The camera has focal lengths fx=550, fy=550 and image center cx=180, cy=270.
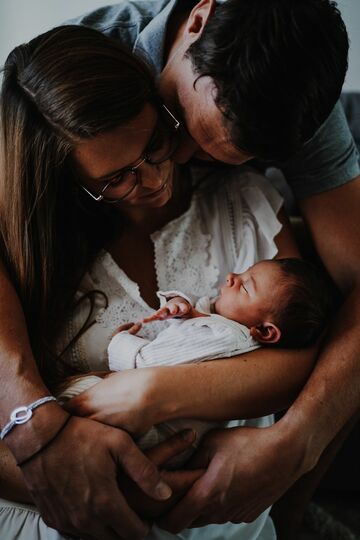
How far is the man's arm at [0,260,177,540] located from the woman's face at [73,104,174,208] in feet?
1.47

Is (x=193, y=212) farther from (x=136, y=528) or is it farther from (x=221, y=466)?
(x=136, y=528)

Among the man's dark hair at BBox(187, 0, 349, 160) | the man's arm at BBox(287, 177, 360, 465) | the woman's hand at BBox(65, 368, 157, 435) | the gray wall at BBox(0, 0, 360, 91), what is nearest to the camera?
the man's dark hair at BBox(187, 0, 349, 160)

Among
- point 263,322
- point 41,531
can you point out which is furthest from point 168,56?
point 41,531

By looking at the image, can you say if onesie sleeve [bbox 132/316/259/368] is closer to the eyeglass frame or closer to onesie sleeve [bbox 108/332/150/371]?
onesie sleeve [bbox 108/332/150/371]

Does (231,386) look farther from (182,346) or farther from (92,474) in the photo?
(92,474)

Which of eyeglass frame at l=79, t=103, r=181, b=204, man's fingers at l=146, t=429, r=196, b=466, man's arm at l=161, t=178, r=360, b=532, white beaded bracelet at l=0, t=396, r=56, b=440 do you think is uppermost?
eyeglass frame at l=79, t=103, r=181, b=204

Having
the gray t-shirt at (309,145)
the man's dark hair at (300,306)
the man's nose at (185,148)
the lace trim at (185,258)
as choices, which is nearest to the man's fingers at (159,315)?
the lace trim at (185,258)

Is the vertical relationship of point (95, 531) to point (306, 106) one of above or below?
below

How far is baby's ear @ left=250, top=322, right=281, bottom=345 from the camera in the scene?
3.90ft

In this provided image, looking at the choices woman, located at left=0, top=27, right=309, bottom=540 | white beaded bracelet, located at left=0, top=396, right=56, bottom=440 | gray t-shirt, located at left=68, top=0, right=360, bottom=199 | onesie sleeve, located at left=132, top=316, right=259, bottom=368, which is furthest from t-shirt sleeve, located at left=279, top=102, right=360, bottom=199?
white beaded bracelet, located at left=0, top=396, right=56, bottom=440

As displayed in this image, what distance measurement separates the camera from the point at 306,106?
0.98 metres

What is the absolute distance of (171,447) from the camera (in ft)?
3.47

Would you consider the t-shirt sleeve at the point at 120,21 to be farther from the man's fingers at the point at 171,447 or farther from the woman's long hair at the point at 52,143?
the man's fingers at the point at 171,447

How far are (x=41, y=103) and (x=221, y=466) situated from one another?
0.79 meters
